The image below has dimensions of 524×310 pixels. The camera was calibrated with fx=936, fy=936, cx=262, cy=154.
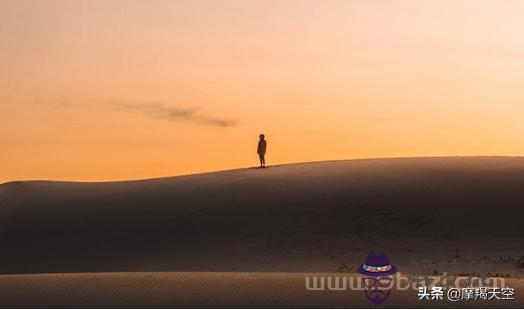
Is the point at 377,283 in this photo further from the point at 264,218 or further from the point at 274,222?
the point at 264,218

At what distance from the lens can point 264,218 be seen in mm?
28922

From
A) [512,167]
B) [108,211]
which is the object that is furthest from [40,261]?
[512,167]

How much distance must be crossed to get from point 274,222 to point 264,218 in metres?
0.63

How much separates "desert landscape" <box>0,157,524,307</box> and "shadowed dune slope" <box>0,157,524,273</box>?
0.16ft

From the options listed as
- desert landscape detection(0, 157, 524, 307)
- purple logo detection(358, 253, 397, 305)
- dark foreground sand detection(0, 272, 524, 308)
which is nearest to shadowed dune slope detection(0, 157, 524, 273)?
desert landscape detection(0, 157, 524, 307)

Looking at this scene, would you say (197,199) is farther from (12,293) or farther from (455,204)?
(12,293)

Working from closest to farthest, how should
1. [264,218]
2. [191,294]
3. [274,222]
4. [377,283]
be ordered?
[191,294] < [377,283] < [274,222] < [264,218]

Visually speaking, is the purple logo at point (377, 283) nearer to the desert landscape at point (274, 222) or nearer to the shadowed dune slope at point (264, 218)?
the desert landscape at point (274, 222)

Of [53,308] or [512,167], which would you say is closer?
[53,308]

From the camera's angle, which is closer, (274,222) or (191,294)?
(191,294)

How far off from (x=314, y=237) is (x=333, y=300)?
12767 mm

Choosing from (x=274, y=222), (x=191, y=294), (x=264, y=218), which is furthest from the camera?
(x=264, y=218)

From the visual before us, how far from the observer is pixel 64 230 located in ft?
99.6

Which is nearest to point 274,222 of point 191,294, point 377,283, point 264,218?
point 264,218
